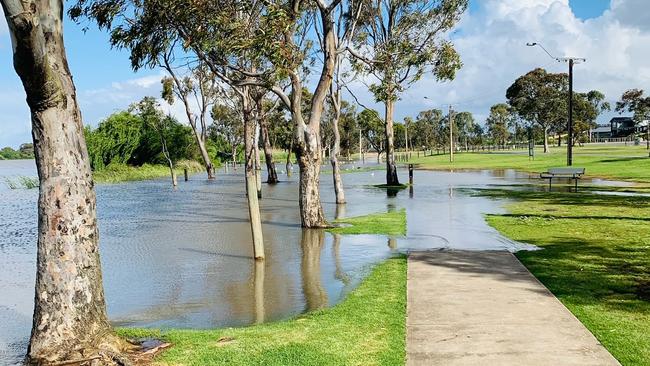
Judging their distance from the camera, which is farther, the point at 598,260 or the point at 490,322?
the point at 598,260

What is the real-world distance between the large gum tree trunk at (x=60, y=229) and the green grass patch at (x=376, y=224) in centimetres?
1005

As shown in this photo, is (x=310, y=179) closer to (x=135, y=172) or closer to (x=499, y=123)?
(x=135, y=172)

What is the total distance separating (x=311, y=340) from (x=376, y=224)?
35.9ft

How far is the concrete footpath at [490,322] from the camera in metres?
5.93

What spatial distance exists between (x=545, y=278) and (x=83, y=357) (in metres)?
6.72

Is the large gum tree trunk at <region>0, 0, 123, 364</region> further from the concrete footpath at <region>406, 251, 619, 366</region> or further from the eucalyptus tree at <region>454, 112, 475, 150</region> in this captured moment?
the eucalyptus tree at <region>454, 112, 475, 150</region>

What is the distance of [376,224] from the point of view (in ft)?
57.7

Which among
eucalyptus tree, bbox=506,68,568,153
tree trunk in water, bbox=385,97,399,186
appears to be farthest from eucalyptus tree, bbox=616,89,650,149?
tree trunk in water, bbox=385,97,399,186

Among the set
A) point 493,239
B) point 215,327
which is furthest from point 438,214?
point 215,327

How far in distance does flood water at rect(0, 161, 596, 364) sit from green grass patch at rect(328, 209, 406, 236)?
0.42 meters

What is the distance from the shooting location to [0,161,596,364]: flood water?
8.97 meters

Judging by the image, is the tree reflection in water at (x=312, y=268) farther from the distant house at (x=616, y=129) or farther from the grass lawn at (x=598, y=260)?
the distant house at (x=616, y=129)

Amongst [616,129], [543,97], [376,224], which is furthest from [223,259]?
[616,129]

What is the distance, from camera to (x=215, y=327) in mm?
8000
